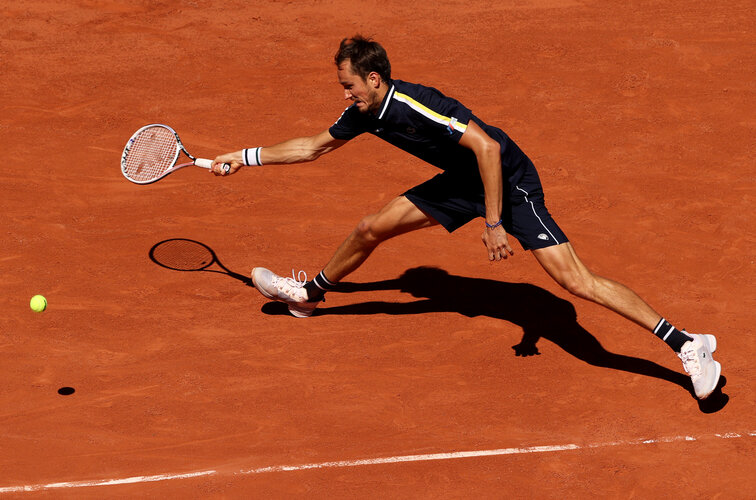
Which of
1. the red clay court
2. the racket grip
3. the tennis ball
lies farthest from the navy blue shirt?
the tennis ball

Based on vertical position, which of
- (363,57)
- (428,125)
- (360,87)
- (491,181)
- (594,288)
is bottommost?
(594,288)

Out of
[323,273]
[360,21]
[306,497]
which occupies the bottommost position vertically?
[306,497]

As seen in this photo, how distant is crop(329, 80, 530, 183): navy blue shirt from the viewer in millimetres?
7617

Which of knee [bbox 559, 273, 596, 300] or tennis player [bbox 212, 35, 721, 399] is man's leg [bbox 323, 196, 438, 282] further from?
knee [bbox 559, 273, 596, 300]

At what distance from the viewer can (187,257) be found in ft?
31.7

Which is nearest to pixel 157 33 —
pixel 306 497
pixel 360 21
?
pixel 360 21

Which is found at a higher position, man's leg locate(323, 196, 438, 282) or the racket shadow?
man's leg locate(323, 196, 438, 282)

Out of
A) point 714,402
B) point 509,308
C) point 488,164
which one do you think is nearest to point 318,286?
point 509,308

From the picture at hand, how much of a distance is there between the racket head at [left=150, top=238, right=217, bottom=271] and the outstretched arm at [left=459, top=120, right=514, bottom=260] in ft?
9.94

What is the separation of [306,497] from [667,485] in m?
2.37

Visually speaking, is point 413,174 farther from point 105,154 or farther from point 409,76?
point 105,154

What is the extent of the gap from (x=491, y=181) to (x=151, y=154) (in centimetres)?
338

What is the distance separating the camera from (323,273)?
28.8 ft

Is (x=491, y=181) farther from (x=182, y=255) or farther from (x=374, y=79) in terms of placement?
(x=182, y=255)
